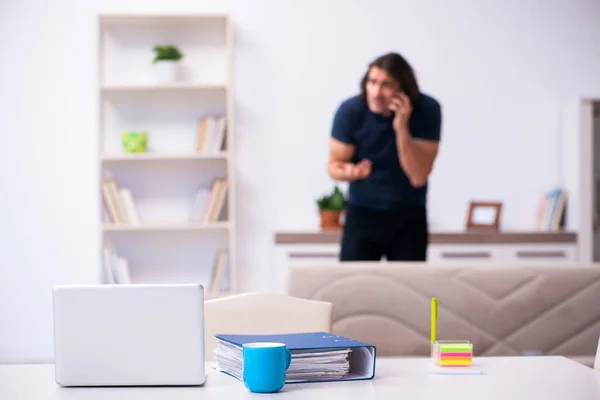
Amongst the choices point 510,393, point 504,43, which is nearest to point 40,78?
point 504,43

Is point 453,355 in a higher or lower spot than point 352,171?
lower

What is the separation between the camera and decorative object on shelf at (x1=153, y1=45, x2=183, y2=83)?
A: 5246 millimetres

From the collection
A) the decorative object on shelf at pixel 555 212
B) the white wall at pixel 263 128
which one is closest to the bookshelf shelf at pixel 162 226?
the white wall at pixel 263 128

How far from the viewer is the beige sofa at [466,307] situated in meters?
2.92

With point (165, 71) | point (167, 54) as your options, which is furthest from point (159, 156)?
point (167, 54)

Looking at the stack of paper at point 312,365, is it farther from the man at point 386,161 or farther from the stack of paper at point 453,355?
the man at point 386,161

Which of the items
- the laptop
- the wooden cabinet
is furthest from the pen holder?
the wooden cabinet

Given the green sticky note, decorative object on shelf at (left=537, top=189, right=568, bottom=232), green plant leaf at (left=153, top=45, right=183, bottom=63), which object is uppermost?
green plant leaf at (left=153, top=45, right=183, bottom=63)

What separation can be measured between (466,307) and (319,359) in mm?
1579

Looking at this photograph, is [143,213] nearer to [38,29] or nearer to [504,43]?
[38,29]

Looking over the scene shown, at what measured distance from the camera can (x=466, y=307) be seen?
293cm

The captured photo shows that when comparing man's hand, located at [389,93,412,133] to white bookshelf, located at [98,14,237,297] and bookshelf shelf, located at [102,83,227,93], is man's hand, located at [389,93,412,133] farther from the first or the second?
white bookshelf, located at [98,14,237,297]

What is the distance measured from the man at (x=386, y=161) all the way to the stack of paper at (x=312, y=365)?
6.69 ft

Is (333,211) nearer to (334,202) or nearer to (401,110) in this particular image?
(334,202)
